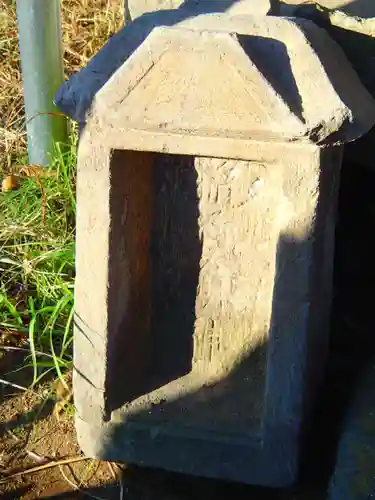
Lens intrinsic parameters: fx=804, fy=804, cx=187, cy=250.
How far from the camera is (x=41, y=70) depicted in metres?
2.86

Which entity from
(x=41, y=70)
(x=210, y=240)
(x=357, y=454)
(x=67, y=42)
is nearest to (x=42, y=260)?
(x=41, y=70)

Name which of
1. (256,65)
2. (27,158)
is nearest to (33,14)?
(27,158)

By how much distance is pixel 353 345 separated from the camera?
216cm

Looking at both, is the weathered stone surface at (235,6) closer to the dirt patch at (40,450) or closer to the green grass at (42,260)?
the green grass at (42,260)

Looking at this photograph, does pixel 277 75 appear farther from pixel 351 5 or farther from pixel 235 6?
pixel 351 5

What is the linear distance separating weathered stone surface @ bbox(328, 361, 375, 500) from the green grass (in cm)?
86

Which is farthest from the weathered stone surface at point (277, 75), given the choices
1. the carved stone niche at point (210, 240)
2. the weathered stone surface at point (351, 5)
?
the weathered stone surface at point (351, 5)

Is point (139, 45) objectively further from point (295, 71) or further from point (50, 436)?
point (50, 436)

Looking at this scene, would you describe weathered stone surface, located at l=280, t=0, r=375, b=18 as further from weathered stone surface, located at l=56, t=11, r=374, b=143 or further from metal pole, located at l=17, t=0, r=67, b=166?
metal pole, located at l=17, t=0, r=67, b=166

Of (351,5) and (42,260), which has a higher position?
(351,5)

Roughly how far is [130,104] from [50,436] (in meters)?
1.04

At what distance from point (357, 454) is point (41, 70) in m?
1.79

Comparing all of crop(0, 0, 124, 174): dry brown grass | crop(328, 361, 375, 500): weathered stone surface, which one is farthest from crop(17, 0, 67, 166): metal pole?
crop(328, 361, 375, 500): weathered stone surface

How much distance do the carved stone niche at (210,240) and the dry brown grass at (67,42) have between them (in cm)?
152
